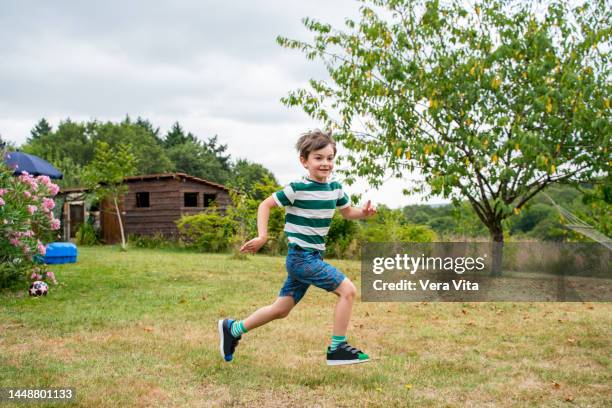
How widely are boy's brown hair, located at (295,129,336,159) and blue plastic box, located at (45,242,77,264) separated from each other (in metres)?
10.6

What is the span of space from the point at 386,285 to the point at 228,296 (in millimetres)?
3277

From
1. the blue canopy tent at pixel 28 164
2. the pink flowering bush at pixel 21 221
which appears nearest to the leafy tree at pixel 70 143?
the blue canopy tent at pixel 28 164

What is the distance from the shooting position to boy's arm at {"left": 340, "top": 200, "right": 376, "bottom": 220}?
4301 millimetres

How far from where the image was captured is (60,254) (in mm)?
13352

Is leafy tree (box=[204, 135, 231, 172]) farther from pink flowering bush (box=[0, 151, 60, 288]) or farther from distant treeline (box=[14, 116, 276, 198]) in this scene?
pink flowering bush (box=[0, 151, 60, 288])

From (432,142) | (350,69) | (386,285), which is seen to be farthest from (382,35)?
(386,285)

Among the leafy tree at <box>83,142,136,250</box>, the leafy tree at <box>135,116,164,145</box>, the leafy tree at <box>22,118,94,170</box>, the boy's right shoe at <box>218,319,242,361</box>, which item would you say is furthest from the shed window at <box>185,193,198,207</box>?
the leafy tree at <box>135,116,164,145</box>

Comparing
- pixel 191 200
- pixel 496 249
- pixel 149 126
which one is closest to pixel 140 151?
pixel 149 126

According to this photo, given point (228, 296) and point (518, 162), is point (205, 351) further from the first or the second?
point (518, 162)

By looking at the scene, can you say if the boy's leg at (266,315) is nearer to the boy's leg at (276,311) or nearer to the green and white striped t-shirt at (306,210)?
the boy's leg at (276,311)

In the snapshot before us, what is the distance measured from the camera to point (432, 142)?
9984 mm

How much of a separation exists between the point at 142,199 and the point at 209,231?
5553mm

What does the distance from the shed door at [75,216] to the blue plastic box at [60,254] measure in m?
13.3

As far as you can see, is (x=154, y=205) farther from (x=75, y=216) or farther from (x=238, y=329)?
(x=238, y=329)
